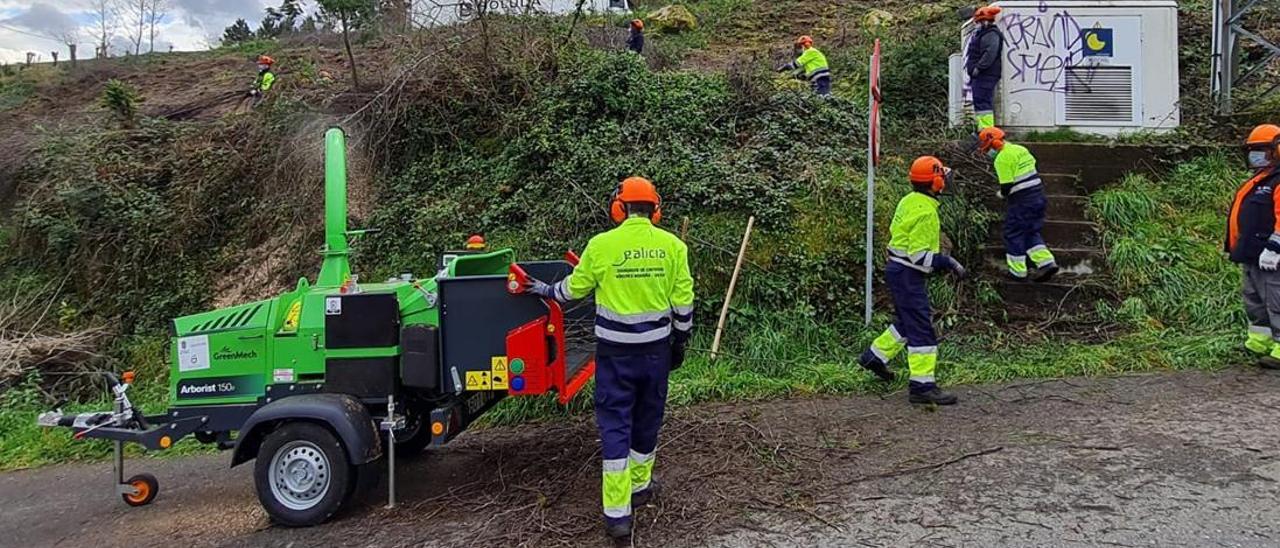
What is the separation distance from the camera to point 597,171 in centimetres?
912

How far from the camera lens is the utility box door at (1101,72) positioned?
30.5 feet

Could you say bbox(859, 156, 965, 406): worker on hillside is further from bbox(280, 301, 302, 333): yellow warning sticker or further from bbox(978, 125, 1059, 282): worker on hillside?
bbox(280, 301, 302, 333): yellow warning sticker

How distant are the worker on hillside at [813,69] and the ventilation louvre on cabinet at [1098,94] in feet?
9.86

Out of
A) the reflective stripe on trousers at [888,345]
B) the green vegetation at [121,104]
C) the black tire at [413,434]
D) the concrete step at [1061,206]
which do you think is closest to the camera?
the black tire at [413,434]

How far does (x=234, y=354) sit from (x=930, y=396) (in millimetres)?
4820

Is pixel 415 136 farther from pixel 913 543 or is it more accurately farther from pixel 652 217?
pixel 913 543

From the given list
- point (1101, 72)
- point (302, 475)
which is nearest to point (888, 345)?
point (302, 475)

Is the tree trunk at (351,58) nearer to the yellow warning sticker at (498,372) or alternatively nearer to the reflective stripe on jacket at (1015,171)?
the yellow warning sticker at (498,372)

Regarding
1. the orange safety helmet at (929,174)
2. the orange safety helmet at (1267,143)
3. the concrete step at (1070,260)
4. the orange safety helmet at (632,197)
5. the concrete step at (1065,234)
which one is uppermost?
the orange safety helmet at (1267,143)

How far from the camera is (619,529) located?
3.91 meters

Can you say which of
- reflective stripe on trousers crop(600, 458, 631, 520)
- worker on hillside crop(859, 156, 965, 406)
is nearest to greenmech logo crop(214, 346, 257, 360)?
reflective stripe on trousers crop(600, 458, 631, 520)

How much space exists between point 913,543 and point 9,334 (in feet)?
34.2

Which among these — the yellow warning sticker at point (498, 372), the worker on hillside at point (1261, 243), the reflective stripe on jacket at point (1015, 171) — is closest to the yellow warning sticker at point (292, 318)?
the yellow warning sticker at point (498, 372)

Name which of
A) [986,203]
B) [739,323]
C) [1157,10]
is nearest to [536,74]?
[739,323]
